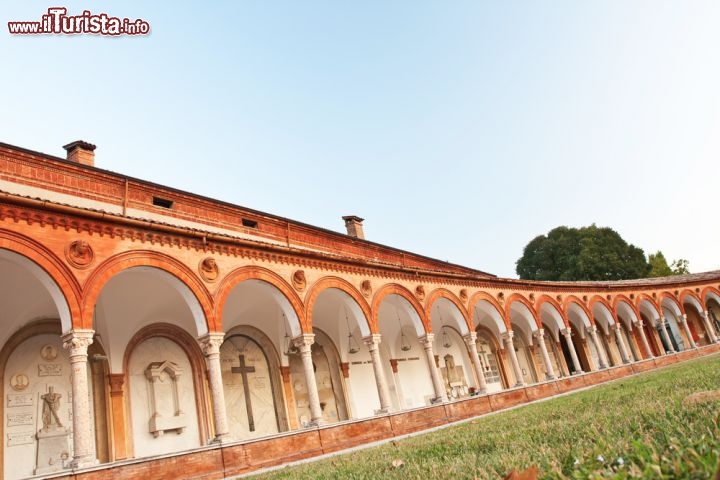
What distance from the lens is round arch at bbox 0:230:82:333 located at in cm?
805

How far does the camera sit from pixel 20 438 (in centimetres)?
996

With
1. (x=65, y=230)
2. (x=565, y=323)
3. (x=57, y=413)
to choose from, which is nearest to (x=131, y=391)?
(x=57, y=413)

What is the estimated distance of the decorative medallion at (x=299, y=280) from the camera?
1261 cm

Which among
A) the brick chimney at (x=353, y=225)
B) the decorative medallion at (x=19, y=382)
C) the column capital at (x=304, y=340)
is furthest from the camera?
the brick chimney at (x=353, y=225)

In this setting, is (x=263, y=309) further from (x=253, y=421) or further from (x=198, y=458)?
(x=198, y=458)

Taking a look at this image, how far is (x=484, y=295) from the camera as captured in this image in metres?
19.5

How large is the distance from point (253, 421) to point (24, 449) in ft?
19.5

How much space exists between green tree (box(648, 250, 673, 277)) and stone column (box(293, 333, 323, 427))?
51.8 meters

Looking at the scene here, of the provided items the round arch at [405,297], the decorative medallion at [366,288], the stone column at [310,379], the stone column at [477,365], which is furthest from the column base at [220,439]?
the stone column at [477,365]

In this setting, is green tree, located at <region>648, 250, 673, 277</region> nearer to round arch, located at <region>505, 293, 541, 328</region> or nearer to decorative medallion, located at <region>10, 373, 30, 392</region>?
round arch, located at <region>505, 293, 541, 328</region>

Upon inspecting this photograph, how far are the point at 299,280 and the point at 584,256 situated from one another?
37182 mm

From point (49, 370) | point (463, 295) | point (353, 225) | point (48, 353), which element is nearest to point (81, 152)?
point (48, 353)

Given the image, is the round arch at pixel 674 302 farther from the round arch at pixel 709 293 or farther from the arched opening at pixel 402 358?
the arched opening at pixel 402 358

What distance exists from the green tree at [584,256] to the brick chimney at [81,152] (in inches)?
1604
